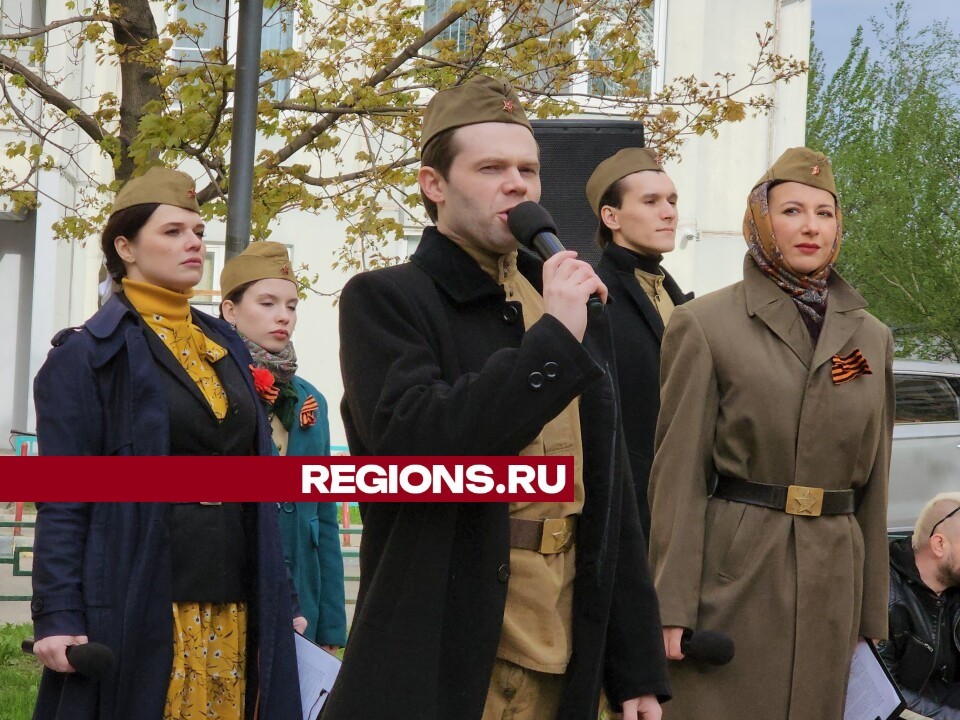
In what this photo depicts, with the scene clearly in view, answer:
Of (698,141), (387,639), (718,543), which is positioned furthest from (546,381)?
(698,141)

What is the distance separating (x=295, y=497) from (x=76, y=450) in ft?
3.57

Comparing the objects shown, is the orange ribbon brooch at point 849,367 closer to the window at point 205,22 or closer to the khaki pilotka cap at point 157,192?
the khaki pilotka cap at point 157,192

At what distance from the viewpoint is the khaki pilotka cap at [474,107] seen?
290 centimetres

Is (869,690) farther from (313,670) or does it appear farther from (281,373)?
(281,373)

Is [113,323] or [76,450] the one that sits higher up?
[113,323]

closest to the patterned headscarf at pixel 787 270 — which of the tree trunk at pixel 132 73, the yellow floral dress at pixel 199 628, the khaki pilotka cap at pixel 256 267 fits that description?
the yellow floral dress at pixel 199 628

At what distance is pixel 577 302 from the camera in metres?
2.57

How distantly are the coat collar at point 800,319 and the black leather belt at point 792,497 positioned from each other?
1.18ft

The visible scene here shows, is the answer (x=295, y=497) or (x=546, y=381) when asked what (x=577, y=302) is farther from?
(x=295, y=497)

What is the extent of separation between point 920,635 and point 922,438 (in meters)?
5.98

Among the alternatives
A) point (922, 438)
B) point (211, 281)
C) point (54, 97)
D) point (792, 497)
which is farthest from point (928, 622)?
point (211, 281)

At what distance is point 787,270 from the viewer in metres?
4.27

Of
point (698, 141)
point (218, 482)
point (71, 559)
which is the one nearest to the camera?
point (71, 559)

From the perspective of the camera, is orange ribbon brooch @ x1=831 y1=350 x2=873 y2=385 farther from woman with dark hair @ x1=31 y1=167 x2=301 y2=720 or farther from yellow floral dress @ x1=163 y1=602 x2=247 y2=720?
yellow floral dress @ x1=163 y1=602 x2=247 y2=720
